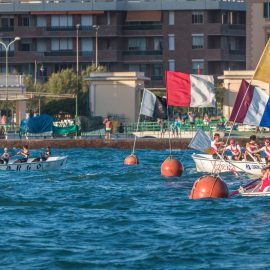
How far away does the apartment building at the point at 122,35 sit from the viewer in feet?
482

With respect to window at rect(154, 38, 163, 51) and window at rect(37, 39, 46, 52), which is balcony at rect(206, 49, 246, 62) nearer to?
window at rect(154, 38, 163, 51)

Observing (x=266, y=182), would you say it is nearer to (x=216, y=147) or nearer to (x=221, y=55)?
(x=216, y=147)

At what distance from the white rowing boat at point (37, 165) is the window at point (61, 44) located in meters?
78.5

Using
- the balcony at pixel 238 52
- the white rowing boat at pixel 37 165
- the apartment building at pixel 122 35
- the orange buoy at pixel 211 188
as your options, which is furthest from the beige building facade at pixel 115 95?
the orange buoy at pixel 211 188

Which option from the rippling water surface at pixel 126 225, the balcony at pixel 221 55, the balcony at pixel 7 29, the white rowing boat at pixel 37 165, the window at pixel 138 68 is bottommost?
the rippling water surface at pixel 126 225

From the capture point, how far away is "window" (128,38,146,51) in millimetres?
149000

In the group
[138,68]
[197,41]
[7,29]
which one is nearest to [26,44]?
[7,29]

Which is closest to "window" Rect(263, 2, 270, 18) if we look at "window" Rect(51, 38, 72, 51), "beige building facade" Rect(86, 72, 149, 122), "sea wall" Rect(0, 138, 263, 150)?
"beige building facade" Rect(86, 72, 149, 122)

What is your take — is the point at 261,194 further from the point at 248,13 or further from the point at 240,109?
the point at 248,13

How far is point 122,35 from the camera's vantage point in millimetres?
147625

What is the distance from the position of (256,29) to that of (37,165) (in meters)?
59.0

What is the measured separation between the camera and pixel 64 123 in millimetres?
104938

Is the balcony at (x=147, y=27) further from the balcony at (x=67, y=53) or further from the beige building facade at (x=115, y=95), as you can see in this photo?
the beige building facade at (x=115, y=95)

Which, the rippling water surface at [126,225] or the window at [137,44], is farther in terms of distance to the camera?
the window at [137,44]
